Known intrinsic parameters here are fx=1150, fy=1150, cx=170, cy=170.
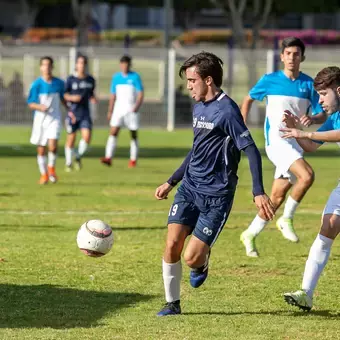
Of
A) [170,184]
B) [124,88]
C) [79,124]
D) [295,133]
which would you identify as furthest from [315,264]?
[124,88]

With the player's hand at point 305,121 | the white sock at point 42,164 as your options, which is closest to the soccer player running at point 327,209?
the player's hand at point 305,121

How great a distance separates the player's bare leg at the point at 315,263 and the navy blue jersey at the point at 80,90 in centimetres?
1410

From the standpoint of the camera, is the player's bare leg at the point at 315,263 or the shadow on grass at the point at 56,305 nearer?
the shadow on grass at the point at 56,305

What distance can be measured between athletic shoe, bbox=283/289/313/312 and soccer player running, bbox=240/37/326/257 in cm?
318

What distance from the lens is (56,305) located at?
375 inches

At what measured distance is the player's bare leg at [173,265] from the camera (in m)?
Result: 8.98

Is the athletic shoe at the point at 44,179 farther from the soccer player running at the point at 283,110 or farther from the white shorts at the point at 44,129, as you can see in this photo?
the soccer player running at the point at 283,110

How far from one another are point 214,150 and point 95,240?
5.12ft

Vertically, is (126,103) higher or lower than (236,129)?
lower

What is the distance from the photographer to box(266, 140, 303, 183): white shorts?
12.5m

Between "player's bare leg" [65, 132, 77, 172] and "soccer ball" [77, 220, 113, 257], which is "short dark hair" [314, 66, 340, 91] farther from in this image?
"player's bare leg" [65, 132, 77, 172]

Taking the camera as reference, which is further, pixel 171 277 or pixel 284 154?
pixel 284 154

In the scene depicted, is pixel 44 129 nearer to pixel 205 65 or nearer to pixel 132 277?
pixel 132 277

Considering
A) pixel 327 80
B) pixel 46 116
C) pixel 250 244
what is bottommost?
pixel 46 116
